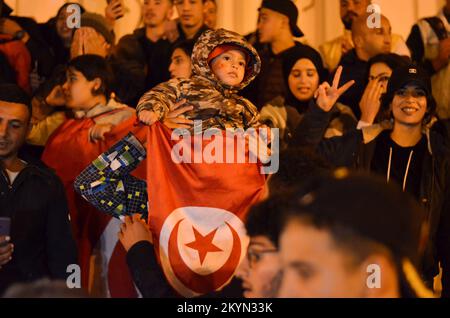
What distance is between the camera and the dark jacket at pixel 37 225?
3604mm

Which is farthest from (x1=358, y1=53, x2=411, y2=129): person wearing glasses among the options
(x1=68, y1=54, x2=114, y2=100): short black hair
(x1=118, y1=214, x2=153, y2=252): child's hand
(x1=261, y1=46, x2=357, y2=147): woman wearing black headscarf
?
(x1=118, y1=214, x2=153, y2=252): child's hand

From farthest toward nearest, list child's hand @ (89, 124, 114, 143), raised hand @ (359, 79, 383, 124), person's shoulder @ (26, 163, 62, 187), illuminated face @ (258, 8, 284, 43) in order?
illuminated face @ (258, 8, 284, 43) < raised hand @ (359, 79, 383, 124) < child's hand @ (89, 124, 114, 143) < person's shoulder @ (26, 163, 62, 187)

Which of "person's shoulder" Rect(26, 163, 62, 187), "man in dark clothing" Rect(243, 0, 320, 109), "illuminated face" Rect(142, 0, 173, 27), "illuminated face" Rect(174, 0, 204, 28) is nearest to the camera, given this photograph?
"person's shoulder" Rect(26, 163, 62, 187)

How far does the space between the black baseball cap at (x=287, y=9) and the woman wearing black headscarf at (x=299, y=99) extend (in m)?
0.30

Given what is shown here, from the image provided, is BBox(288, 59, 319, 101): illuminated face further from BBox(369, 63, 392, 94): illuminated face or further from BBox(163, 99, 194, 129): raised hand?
BBox(163, 99, 194, 129): raised hand

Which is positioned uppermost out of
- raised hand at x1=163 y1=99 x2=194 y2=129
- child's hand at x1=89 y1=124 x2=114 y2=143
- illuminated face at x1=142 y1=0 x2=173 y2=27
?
illuminated face at x1=142 y1=0 x2=173 y2=27

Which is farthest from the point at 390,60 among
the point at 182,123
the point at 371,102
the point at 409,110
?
the point at 182,123

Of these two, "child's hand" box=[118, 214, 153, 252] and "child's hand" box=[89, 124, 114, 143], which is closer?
"child's hand" box=[118, 214, 153, 252]

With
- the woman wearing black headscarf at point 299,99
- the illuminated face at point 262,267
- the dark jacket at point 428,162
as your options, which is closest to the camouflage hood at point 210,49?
the dark jacket at point 428,162

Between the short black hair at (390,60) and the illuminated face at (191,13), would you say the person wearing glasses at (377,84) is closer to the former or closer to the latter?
the short black hair at (390,60)

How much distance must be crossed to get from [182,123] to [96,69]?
980 millimetres

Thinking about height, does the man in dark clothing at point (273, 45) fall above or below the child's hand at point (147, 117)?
above

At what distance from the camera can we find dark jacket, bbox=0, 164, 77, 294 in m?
3.60

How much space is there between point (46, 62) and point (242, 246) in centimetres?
186
